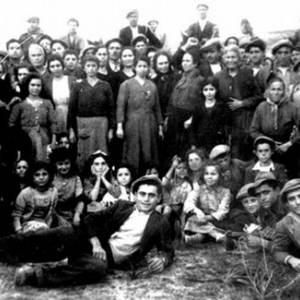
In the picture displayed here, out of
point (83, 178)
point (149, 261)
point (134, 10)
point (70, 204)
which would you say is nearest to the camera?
→ point (149, 261)

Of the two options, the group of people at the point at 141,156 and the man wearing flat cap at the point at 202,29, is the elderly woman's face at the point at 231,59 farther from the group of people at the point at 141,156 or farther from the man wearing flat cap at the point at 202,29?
the man wearing flat cap at the point at 202,29

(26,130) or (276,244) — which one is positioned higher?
(26,130)

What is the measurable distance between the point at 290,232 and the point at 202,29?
611 cm

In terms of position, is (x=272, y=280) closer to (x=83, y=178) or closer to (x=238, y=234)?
(x=238, y=234)

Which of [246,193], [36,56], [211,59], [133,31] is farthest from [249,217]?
[133,31]

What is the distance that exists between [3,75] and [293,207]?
4651mm

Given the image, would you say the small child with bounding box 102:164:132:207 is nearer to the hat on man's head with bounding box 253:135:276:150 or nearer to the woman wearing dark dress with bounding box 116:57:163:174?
the woman wearing dark dress with bounding box 116:57:163:174

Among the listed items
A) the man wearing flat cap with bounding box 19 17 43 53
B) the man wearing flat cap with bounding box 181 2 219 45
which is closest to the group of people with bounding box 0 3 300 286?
the man wearing flat cap with bounding box 19 17 43 53

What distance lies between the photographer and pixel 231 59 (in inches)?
304

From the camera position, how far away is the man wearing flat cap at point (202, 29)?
34.4ft

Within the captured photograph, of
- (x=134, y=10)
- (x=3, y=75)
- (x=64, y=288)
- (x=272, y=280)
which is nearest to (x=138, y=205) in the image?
(x=64, y=288)

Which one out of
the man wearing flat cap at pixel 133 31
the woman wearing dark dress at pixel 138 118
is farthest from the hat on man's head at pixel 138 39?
the woman wearing dark dress at pixel 138 118

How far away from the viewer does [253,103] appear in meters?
7.64

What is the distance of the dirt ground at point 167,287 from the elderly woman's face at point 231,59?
2.92m
